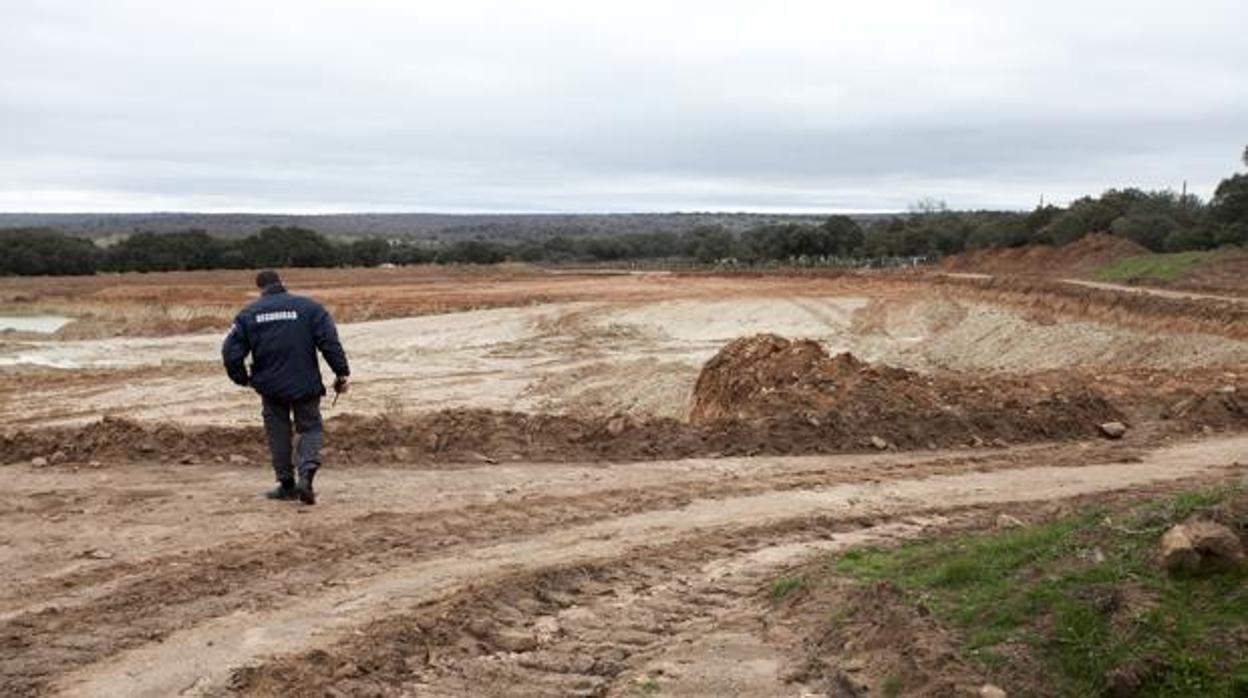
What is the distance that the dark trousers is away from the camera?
28.8 ft

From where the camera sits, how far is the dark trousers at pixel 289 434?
8773 millimetres

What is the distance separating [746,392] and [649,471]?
4964 millimetres

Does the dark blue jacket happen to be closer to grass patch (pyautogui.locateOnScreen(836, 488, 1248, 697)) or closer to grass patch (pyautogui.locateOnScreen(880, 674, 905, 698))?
grass patch (pyautogui.locateOnScreen(836, 488, 1248, 697))

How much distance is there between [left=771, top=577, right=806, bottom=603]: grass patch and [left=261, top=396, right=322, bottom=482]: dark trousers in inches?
143

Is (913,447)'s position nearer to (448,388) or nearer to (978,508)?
(978,508)

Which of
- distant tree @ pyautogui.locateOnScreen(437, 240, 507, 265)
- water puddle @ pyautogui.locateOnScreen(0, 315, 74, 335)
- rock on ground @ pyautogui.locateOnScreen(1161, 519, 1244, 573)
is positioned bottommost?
water puddle @ pyautogui.locateOnScreen(0, 315, 74, 335)

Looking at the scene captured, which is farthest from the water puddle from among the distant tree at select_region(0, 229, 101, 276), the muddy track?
the muddy track

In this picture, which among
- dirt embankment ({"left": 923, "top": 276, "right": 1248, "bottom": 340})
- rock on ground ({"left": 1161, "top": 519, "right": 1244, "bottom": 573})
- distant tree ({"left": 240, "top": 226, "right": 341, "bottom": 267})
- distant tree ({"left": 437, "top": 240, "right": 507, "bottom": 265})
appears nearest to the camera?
rock on ground ({"left": 1161, "top": 519, "right": 1244, "bottom": 573})

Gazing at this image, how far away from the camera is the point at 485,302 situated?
4528 cm

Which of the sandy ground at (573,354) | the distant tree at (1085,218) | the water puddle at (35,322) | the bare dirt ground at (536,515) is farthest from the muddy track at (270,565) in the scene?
the distant tree at (1085,218)

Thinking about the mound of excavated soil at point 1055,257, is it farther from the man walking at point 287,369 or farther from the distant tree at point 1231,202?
the man walking at point 287,369

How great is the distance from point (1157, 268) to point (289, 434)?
1347 inches

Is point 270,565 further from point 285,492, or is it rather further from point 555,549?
point 285,492

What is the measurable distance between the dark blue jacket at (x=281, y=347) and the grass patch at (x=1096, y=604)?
14.4 ft
